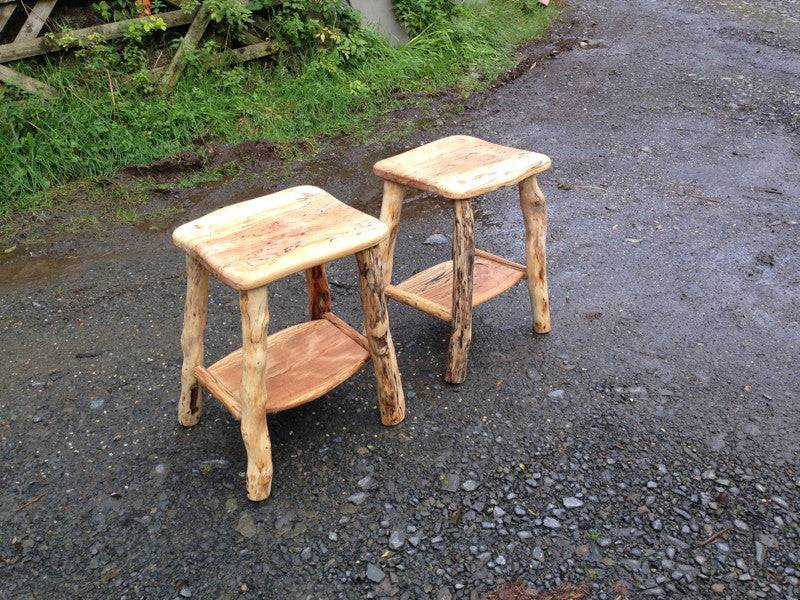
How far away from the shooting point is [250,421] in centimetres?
248

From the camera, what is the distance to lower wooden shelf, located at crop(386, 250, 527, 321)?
3.15 metres

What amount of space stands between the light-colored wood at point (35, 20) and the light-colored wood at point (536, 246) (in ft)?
14.1

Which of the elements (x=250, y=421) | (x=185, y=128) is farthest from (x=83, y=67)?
(x=250, y=421)

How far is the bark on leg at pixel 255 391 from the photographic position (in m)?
2.34

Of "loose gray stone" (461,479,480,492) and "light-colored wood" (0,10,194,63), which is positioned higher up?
"light-colored wood" (0,10,194,63)

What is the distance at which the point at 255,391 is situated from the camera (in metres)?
2.45

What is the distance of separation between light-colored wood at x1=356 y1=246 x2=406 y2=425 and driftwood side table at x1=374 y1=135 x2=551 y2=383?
28 cm

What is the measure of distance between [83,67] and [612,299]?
434cm

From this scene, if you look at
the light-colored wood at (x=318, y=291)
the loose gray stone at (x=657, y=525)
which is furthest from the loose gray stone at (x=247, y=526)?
the loose gray stone at (x=657, y=525)

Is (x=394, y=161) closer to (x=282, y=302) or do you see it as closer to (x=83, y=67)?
(x=282, y=302)

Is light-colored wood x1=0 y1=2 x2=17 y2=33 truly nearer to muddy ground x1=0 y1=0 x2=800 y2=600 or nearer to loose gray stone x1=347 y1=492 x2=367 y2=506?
muddy ground x1=0 y1=0 x2=800 y2=600

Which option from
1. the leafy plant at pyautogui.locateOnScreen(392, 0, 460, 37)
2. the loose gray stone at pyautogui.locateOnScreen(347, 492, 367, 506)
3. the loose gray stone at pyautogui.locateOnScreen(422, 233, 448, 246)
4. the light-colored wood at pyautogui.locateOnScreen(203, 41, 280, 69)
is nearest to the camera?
the loose gray stone at pyautogui.locateOnScreen(347, 492, 367, 506)

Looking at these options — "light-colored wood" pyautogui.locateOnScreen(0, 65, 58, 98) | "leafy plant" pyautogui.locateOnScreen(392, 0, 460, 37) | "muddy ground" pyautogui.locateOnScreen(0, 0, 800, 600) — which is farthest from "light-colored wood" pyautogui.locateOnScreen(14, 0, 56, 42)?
"leafy plant" pyautogui.locateOnScreen(392, 0, 460, 37)

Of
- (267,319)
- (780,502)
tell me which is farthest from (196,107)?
(780,502)
